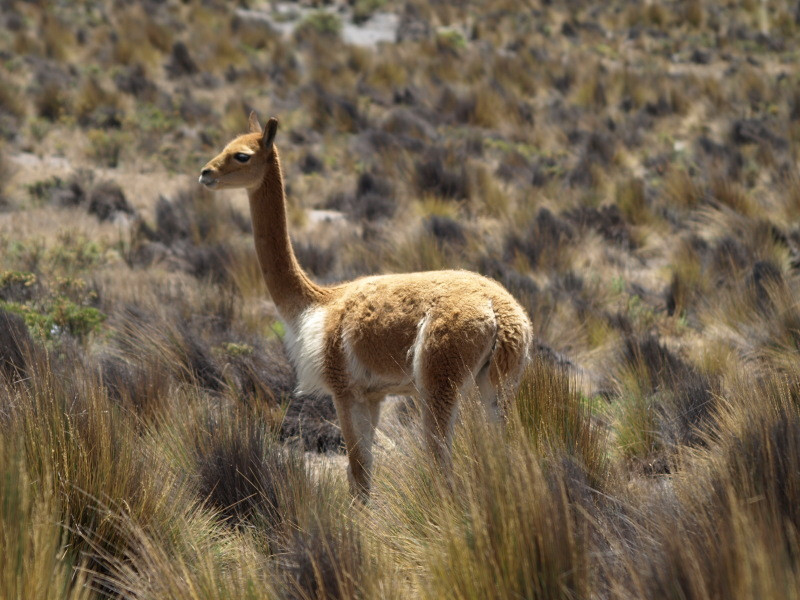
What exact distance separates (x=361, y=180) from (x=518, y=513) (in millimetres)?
9809

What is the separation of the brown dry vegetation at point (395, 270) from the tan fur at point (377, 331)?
0.27m

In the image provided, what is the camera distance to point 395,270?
8469 mm

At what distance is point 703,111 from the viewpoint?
16.9 metres

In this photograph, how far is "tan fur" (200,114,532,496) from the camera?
369 cm

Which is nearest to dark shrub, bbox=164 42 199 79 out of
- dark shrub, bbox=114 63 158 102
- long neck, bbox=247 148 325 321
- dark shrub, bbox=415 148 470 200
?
dark shrub, bbox=114 63 158 102

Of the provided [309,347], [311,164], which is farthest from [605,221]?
[309,347]

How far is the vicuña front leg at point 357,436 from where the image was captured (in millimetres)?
4129

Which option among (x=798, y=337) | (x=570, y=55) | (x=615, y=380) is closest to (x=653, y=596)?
(x=615, y=380)

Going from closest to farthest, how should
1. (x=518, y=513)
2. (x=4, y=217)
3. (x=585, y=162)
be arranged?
(x=518, y=513) < (x=4, y=217) < (x=585, y=162)

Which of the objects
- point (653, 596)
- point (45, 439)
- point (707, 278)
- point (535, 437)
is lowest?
point (707, 278)

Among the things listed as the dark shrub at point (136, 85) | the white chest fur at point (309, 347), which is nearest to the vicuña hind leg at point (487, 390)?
the white chest fur at point (309, 347)

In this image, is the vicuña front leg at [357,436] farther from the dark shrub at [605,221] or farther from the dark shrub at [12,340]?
→ the dark shrub at [605,221]

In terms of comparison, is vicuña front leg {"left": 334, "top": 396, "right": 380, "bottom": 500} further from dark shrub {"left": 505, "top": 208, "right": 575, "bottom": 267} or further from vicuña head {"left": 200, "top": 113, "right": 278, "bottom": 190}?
dark shrub {"left": 505, "top": 208, "right": 575, "bottom": 267}

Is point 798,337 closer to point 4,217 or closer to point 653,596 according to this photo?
point 653,596
